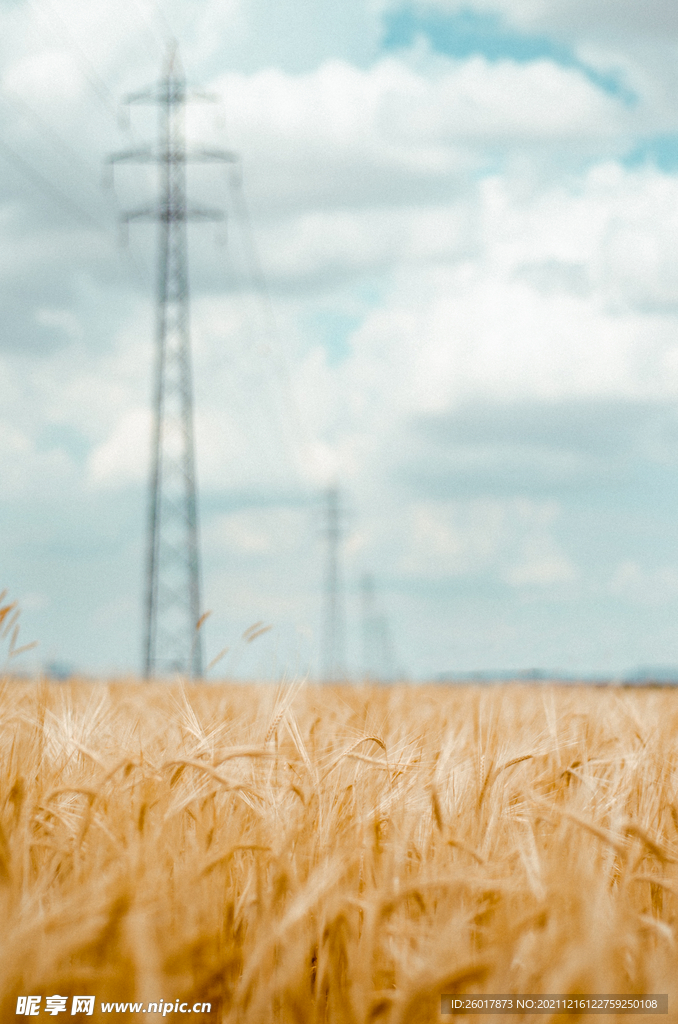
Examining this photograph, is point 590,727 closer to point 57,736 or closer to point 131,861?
point 57,736

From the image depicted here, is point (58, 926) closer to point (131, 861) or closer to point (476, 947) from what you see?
point (131, 861)

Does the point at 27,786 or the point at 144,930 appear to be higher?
the point at 27,786

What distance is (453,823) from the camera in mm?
2570

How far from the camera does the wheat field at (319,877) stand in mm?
1641

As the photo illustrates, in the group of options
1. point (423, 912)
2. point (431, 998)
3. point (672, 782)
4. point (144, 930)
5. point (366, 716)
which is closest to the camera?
point (144, 930)

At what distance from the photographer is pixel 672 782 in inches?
125

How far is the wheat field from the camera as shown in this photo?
5.38ft

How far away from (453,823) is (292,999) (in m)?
0.92

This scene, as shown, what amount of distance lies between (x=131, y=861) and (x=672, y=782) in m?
1.99

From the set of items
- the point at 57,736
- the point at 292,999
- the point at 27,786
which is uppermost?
the point at 57,736

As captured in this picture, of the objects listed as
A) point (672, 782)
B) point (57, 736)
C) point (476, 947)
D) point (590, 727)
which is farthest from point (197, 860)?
point (590, 727)

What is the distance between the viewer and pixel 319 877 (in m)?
1.91

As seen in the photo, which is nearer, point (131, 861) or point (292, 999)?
point (292, 999)

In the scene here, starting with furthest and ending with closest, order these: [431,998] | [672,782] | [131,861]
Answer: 1. [672,782]
2. [131,861]
3. [431,998]
